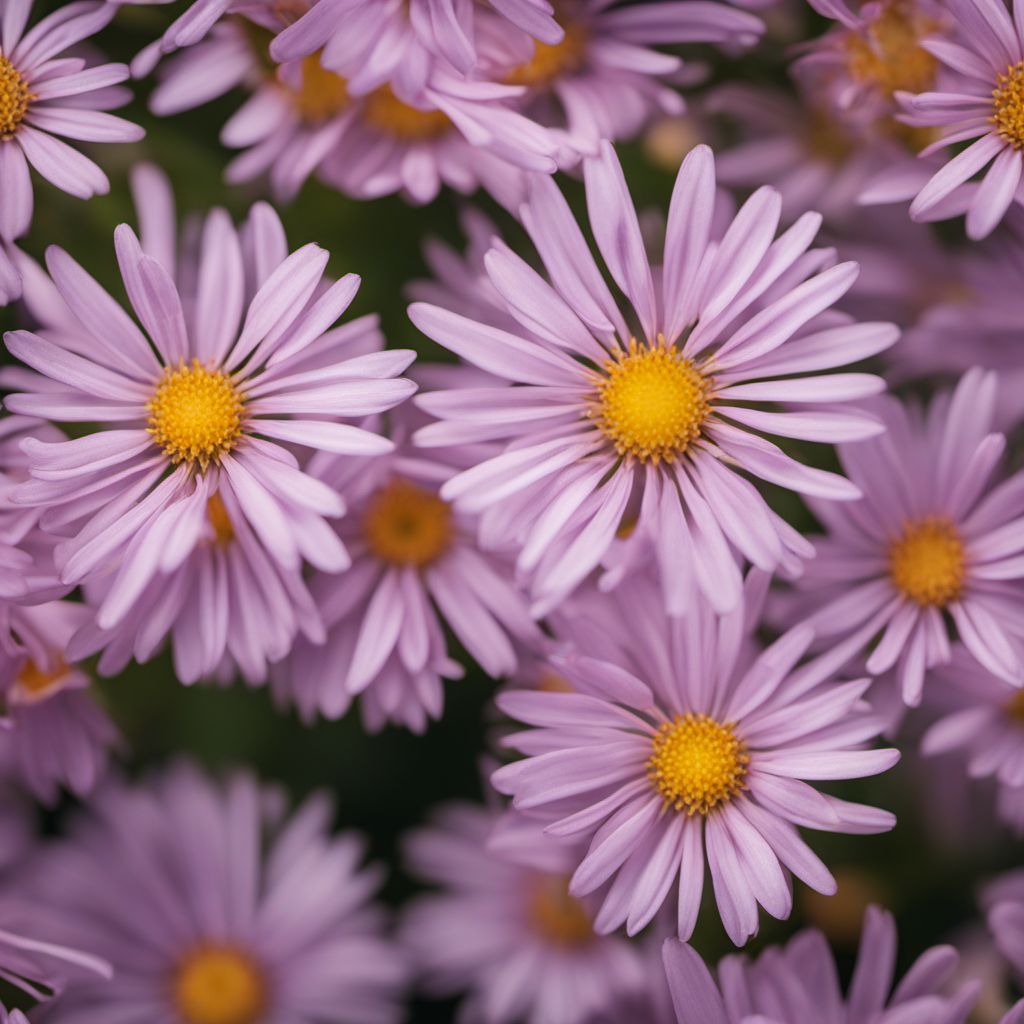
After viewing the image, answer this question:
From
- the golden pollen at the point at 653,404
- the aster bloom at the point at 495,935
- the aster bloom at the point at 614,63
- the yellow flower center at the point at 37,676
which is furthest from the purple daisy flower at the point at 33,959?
the aster bloom at the point at 614,63

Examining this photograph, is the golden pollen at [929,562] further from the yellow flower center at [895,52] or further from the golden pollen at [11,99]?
the golden pollen at [11,99]

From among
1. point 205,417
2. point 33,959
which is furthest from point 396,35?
point 33,959

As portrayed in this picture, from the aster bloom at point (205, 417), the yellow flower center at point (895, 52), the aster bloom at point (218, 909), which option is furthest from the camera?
the aster bloom at point (218, 909)

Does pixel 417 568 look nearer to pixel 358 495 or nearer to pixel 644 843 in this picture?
pixel 358 495

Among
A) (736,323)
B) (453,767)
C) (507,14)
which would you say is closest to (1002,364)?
(736,323)

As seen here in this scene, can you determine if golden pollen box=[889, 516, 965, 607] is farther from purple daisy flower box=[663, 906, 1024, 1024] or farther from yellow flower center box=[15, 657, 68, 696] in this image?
yellow flower center box=[15, 657, 68, 696]

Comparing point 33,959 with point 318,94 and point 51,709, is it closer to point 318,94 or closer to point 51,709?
point 51,709
